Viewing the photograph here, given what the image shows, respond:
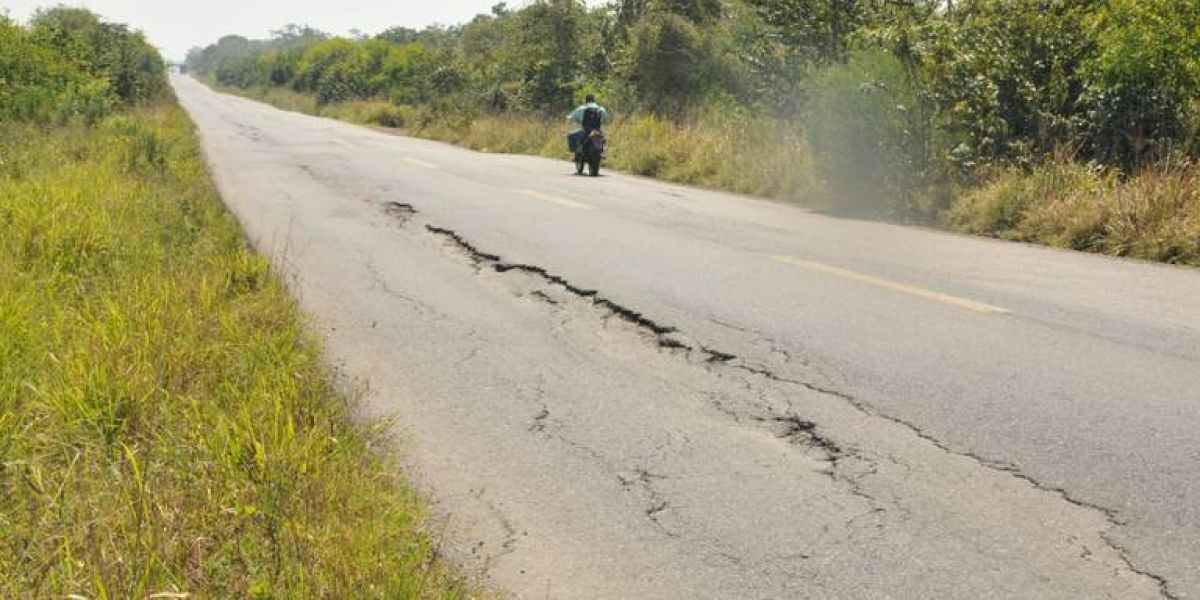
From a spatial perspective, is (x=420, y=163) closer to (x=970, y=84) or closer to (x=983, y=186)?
(x=970, y=84)

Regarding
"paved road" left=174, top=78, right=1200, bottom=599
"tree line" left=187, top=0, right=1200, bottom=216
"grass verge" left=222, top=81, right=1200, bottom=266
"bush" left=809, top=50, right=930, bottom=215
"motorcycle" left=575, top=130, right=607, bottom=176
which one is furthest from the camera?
"motorcycle" left=575, top=130, right=607, bottom=176

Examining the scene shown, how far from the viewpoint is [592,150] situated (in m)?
15.9

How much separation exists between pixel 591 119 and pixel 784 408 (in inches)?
490

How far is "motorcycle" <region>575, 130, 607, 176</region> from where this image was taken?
15805 mm

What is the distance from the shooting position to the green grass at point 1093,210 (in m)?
8.06

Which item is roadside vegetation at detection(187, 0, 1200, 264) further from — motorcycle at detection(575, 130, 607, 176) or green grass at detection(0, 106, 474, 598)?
green grass at detection(0, 106, 474, 598)

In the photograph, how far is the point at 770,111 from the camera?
1884 cm

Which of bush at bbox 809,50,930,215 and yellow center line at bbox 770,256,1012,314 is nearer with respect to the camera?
yellow center line at bbox 770,256,1012,314

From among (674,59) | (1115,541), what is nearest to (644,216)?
(1115,541)

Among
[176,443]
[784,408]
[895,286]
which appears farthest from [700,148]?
[176,443]

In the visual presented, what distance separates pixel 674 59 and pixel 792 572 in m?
22.8

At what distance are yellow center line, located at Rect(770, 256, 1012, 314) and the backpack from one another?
886cm

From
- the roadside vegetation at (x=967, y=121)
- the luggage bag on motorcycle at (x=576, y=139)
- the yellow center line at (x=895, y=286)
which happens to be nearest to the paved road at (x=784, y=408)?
the yellow center line at (x=895, y=286)

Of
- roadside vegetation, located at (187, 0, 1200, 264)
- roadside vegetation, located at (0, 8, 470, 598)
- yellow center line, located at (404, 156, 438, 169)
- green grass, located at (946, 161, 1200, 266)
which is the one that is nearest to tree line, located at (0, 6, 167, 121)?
yellow center line, located at (404, 156, 438, 169)
